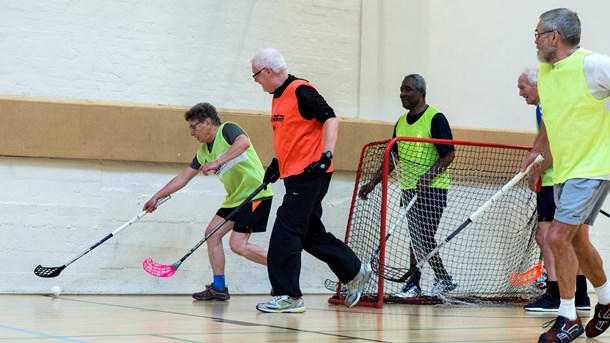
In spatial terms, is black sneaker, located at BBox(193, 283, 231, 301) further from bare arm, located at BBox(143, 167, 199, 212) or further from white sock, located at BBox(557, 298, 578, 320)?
white sock, located at BBox(557, 298, 578, 320)

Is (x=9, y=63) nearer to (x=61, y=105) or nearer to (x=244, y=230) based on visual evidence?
(x=61, y=105)

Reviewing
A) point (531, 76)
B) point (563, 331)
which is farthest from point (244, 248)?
point (563, 331)

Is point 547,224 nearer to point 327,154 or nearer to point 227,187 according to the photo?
point 327,154

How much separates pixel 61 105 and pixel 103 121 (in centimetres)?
35

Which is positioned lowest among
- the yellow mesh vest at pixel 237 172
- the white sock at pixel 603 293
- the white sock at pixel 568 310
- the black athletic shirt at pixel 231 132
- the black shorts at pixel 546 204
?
the white sock at pixel 568 310

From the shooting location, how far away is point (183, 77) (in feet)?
25.1

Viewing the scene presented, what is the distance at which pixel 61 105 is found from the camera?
7055mm

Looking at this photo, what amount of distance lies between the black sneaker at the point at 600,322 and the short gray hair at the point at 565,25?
1309mm

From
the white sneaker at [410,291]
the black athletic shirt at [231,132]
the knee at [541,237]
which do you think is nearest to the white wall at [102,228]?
the black athletic shirt at [231,132]

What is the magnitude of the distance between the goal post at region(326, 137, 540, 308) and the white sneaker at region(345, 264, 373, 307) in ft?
1.06

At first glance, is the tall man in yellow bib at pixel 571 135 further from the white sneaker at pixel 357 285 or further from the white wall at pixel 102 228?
the white wall at pixel 102 228

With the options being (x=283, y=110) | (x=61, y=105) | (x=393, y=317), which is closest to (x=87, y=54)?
(x=61, y=105)

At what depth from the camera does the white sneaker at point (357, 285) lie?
19.9 feet

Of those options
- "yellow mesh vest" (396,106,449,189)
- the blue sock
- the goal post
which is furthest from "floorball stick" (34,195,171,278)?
"yellow mesh vest" (396,106,449,189)
